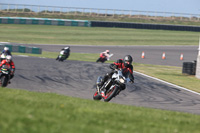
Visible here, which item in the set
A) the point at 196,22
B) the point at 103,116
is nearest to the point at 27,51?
the point at 103,116

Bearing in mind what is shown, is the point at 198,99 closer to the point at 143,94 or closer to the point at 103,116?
the point at 143,94

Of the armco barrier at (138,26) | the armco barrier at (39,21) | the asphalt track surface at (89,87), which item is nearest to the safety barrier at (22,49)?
the asphalt track surface at (89,87)

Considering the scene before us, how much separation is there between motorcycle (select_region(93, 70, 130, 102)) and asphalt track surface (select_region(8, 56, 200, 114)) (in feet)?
3.98

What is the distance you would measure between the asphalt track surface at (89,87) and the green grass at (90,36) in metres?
25.2

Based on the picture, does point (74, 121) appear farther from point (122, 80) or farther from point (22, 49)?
point (22, 49)

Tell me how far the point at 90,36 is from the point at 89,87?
121ft

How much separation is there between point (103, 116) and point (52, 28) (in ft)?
170

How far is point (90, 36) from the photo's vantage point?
52.4 metres

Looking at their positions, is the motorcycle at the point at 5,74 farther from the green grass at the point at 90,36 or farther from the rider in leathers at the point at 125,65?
the green grass at the point at 90,36


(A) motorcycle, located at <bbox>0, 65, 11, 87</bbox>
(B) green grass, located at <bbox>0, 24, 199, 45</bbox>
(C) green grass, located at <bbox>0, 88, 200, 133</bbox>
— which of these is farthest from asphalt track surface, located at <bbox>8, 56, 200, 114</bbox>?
(B) green grass, located at <bbox>0, 24, 199, 45</bbox>

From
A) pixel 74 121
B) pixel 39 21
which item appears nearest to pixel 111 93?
pixel 74 121

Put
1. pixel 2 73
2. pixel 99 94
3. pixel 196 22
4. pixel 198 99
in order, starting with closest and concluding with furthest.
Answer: pixel 99 94, pixel 2 73, pixel 198 99, pixel 196 22

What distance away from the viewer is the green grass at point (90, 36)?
47.1 metres

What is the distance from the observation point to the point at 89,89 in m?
15.6
